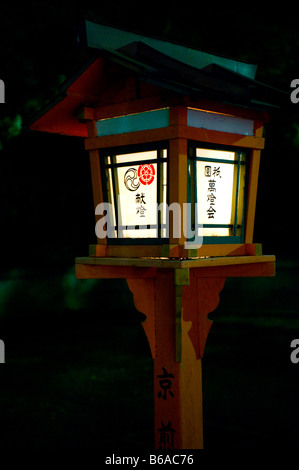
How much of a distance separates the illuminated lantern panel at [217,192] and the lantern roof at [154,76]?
0.39 m

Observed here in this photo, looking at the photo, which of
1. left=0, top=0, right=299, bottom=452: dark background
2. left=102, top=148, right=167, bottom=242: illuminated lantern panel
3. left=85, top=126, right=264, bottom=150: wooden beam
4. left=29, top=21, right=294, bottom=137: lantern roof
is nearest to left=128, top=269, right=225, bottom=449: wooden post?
left=102, top=148, right=167, bottom=242: illuminated lantern panel

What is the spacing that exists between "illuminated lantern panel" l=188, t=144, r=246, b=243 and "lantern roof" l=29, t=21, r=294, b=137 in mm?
389

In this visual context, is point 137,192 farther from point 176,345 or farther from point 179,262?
point 176,345

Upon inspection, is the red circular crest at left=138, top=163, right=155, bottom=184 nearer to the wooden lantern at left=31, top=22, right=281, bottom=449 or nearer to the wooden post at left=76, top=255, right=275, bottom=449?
the wooden lantern at left=31, top=22, right=281, bottom=449

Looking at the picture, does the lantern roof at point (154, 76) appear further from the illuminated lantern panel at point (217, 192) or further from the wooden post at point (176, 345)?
the wooden post at point (176, 345)

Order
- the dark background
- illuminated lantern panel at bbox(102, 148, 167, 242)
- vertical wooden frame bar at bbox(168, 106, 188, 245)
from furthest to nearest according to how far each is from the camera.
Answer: the dark background < illuminated lantern panel at bbox(102, 148, 167, 242) < vertical wooden frame bar at bbox(168, 106, 188, 245)

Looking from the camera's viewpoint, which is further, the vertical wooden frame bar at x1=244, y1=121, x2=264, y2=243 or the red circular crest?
the vertical wooden frame bar at x1=244, y1=121, x2=264, y2=243

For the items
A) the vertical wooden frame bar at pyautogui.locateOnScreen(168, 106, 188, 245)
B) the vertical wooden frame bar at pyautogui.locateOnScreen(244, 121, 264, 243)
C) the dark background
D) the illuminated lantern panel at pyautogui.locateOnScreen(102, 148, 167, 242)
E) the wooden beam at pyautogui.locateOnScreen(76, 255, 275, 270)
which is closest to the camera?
the wooden beam at pyautogui.locateOnScreen(76, 255, 275, 270)

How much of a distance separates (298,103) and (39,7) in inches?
170

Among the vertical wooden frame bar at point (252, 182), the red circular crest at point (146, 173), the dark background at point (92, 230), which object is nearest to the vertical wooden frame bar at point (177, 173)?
the red circular crest at point (146, 173)

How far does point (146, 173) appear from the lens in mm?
3994

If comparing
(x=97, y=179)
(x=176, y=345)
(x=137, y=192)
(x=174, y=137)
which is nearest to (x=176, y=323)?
(x=176, y=345)

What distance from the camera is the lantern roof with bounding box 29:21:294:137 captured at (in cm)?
378

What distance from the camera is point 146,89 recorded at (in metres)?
4.03
